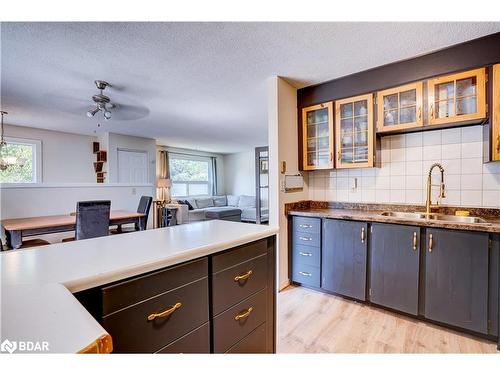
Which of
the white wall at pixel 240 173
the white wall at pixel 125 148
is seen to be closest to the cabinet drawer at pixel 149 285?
the white wall at pixel 125 148

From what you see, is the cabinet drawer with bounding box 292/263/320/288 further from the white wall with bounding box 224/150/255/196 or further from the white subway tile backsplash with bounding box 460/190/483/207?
the white wall with bounding box 224/150/255/196

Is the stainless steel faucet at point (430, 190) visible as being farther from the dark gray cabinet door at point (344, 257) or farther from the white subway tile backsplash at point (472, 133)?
the dark gray cabinet door at point (344, 257)

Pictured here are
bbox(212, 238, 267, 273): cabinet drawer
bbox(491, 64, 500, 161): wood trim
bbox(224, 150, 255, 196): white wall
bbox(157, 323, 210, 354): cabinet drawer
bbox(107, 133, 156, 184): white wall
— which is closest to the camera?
bbox(157, 323, 210, 354): cabinet drawer

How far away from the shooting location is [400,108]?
2.30 metres

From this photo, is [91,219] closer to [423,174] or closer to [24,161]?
[24,161]

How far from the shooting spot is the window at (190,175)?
7.20 meters

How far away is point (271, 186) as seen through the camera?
2.61 m

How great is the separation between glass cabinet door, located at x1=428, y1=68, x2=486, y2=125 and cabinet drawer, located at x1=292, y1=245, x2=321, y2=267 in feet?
5.23

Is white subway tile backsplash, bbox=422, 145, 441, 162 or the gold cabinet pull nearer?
the gold cabinet pull

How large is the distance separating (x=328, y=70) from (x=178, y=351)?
8.32 feet

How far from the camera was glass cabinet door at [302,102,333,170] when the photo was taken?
268cm

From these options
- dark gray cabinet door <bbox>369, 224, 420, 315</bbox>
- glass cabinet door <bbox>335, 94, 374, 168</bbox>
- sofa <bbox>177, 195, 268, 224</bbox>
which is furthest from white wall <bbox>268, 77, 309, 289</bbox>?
sofa <bbox>177, 195, 268, 224</bbox>

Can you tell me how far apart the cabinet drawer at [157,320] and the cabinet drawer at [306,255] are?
1754mm
